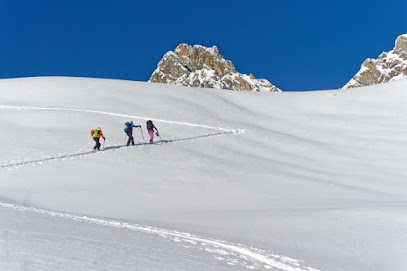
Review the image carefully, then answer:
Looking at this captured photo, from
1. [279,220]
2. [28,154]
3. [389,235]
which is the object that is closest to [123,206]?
[279,220]

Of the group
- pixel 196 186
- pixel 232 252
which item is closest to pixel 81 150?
pixel 196 186

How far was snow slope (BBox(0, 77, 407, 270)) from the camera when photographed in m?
6.57

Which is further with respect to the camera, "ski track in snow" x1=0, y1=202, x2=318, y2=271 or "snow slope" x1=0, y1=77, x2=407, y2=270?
"snow slope" x1=0, y1=77, x2=407, y2=270

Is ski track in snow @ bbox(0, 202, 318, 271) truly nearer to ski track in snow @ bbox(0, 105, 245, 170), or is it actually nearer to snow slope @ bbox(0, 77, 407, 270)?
snow slope @ bbox(0, 77, 407, 270)

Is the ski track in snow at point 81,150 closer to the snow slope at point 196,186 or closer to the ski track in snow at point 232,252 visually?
the snow slope at point 196,186

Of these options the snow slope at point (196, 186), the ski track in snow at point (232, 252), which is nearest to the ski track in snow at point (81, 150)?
the snow slope at point (196, 186)

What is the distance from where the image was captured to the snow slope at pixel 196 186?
21.6 feet

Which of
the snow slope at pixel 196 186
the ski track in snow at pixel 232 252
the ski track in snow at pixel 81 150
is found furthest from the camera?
the ski track in snow at pixel 81 150

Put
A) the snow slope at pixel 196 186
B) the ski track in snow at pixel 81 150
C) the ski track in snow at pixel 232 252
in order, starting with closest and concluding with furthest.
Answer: the ski track in snow at pixel 232 252
the snow slope at pixel 196 186
the ski track in snow at pixel 81 150

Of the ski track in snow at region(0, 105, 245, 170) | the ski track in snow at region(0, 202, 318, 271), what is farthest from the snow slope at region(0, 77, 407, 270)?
the ski track in snow at region(0, 105, 245, 170)

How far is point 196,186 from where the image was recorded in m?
14.5

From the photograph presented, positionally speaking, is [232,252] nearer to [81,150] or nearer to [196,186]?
[196,186]

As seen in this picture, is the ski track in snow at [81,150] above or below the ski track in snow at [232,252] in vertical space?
above

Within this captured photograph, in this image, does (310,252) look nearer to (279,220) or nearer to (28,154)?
(279,220)
